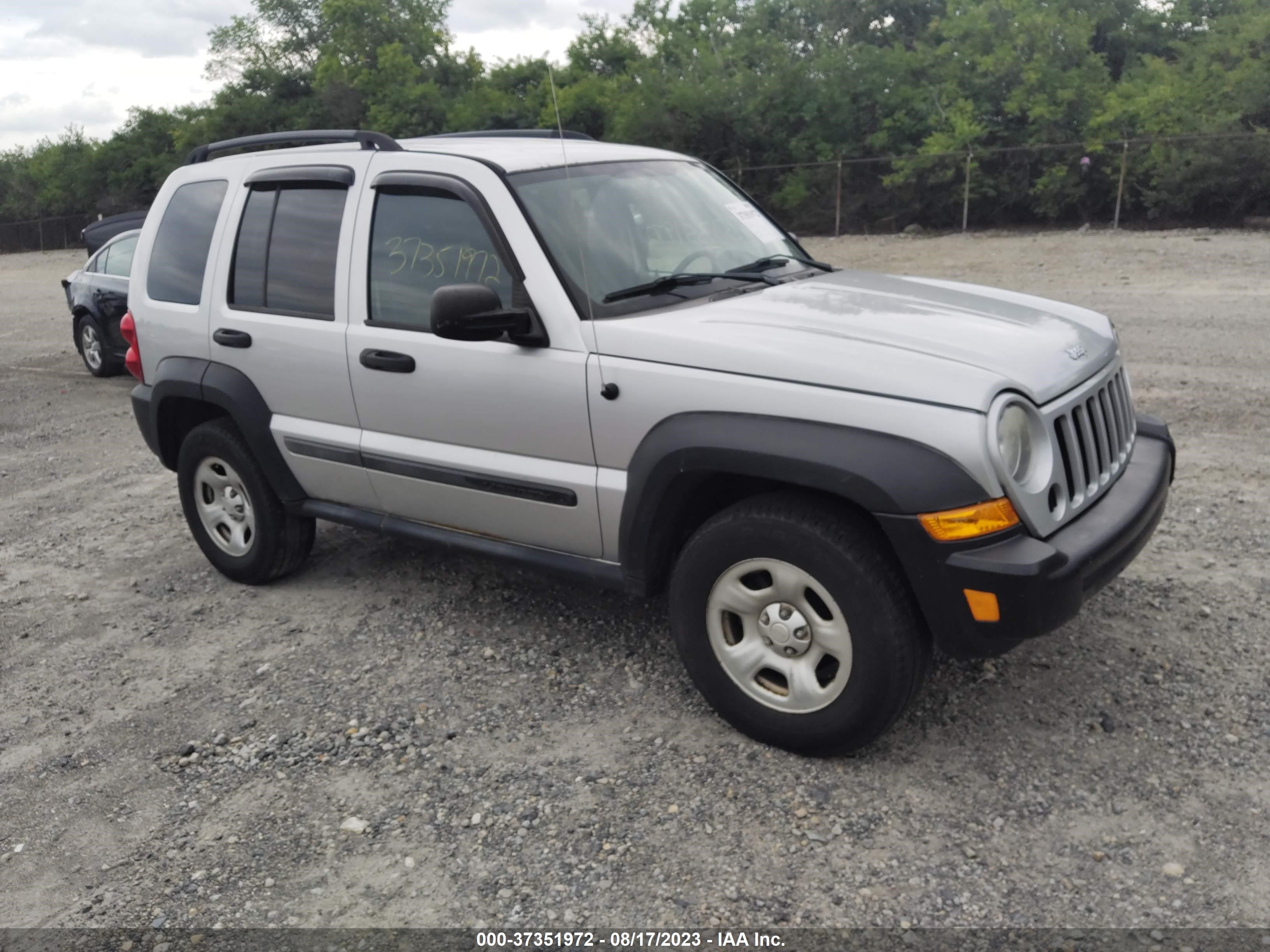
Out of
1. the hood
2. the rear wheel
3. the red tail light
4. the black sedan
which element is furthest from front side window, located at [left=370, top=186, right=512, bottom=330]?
the rear wheel

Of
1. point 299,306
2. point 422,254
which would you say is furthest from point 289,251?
point 422,254

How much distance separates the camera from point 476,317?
12.7 feet

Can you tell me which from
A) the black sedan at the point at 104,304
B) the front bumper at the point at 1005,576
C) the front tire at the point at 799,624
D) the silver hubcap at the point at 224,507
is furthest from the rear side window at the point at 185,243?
the black sedan at the point at 104,304

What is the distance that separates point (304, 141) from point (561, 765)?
313cm

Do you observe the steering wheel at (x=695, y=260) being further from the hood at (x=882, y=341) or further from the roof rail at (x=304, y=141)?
the roof rail at (x=304, y=141)

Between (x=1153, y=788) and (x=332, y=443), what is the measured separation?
3.32 m

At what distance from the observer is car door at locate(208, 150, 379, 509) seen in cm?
470

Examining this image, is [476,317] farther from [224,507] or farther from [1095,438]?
[224,507]

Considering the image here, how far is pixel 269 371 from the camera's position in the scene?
4977 mm

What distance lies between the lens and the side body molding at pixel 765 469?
3236 millimetres

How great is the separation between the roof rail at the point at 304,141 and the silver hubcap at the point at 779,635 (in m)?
2.18

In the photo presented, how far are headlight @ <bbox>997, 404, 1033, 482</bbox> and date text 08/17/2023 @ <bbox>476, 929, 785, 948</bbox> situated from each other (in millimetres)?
1448

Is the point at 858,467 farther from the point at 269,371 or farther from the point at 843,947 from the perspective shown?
the point at 269,371

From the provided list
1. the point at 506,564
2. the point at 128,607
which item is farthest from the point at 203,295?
the point at 506,564
